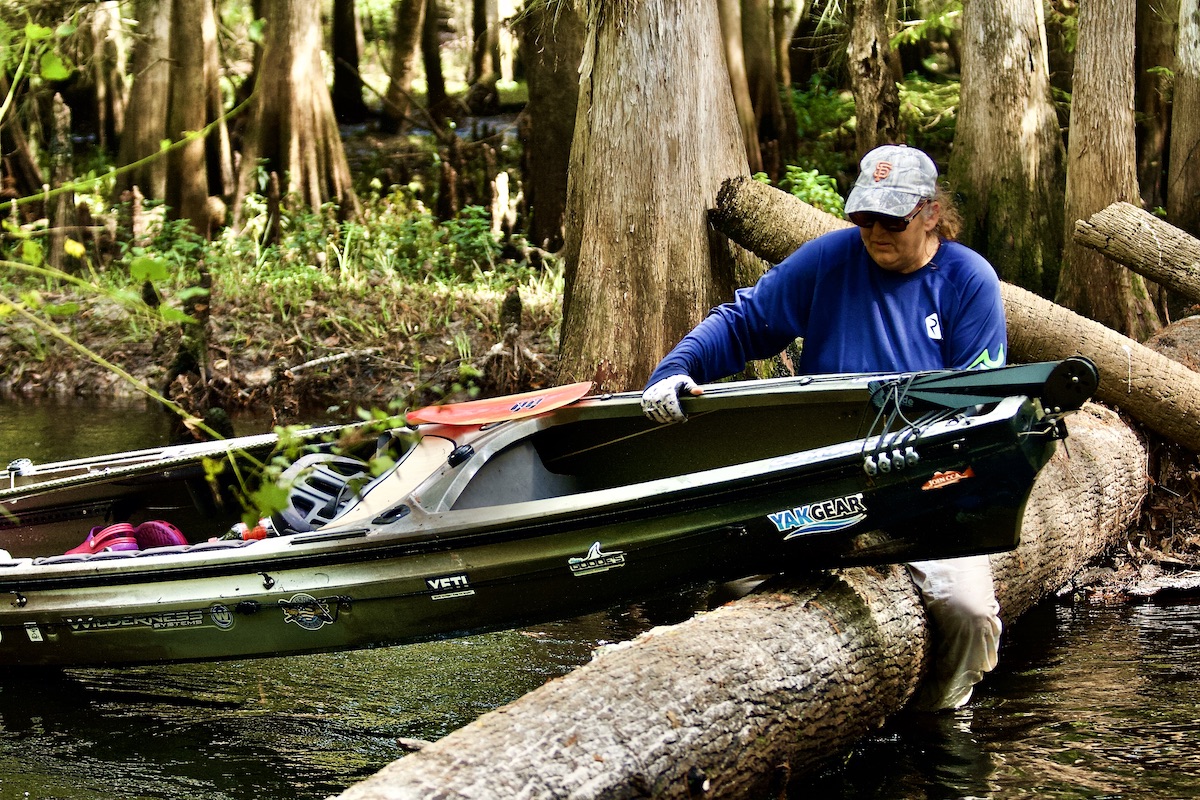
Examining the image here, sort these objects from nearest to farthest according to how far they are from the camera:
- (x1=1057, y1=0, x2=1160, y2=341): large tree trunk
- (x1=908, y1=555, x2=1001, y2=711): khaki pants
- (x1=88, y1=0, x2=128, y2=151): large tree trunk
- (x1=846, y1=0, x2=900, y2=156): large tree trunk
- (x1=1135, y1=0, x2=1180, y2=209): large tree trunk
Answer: (x1=908, y1=555, x2=1001, y2=711): khaki pants → (x1=1057, y1=0, x2=1160, y2=341): large tree trunk → (x1=846, y1=0, x2=900, y2=156): large tree trunk → (x1=1135, y1=0, x2=1180, y2=209): large tree trunk → (x1=88, y1=0, x2=128, y2=151): large tree trunk

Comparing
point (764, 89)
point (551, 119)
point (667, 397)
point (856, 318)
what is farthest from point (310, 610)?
point (764, 89)

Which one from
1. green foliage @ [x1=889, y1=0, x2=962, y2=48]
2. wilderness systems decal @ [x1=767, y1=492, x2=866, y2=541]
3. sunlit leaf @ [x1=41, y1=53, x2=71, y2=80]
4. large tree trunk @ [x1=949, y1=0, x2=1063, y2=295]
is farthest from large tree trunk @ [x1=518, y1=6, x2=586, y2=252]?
sunlit leaf @ [x1=41, y1=53, x2=71, y2=80]

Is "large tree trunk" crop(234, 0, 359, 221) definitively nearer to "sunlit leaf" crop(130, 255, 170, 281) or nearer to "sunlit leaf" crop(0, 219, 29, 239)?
"sunlit leaf" crop(0, 219, 29, 239)

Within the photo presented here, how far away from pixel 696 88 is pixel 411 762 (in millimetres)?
4981

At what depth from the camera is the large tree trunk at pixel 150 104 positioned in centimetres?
1700

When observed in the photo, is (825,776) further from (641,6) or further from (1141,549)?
(641,6)

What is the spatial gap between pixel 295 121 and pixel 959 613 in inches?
540

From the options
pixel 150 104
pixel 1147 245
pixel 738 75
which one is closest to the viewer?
pixel 1147 245

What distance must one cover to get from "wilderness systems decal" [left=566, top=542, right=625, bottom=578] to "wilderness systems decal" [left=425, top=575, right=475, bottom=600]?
0.42m

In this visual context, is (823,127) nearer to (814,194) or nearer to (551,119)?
(551,119)

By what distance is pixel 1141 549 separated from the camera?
→ 266 inches

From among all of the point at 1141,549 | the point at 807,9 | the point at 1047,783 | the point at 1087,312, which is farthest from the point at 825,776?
the point at 807,9

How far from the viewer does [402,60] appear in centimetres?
2408

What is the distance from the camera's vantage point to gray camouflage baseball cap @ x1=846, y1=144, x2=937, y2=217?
419cm
